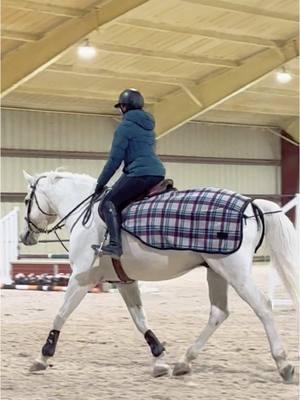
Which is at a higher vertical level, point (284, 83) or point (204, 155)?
point (284, 83)

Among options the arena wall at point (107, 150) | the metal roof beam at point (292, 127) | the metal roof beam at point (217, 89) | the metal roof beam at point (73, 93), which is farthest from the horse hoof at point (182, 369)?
the metal roof beam at point (292, 127)

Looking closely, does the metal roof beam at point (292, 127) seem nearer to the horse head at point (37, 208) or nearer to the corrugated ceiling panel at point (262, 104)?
the corrugated ceiling panel at point (262, 104)

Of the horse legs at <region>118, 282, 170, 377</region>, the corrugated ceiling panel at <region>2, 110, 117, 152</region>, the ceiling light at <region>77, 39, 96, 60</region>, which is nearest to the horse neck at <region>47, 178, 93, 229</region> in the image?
the horse legs at <region>118, 282, 170, 377</region>

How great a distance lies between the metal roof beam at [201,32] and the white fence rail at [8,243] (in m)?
4.66

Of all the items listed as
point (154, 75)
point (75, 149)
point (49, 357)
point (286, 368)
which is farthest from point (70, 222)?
point (75, 149)

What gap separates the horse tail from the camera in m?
5.62

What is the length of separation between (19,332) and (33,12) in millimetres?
9363

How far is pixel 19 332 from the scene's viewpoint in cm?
827

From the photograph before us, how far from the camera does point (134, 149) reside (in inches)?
229

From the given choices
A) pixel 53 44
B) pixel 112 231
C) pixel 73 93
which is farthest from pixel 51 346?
pixel 73 93

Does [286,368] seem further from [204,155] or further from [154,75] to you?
[204,155]

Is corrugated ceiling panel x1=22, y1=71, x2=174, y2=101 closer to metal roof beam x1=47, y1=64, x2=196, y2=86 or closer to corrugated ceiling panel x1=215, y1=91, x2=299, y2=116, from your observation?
metal roof beam x1=47, y1=64, x2=196, y2=86

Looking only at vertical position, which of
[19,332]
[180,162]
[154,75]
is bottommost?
[19,332]

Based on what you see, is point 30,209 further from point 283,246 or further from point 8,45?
point 8,45
